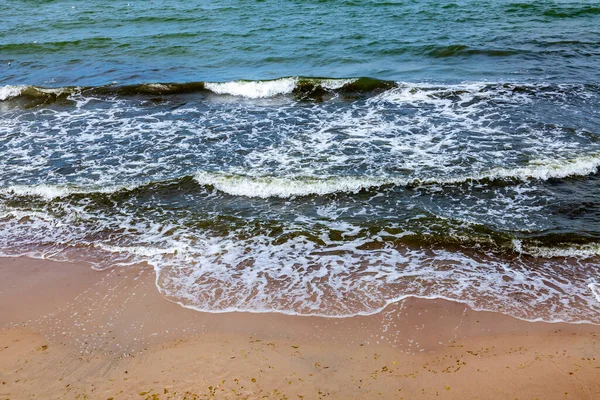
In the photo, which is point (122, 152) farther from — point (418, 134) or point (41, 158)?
point (418, 134)

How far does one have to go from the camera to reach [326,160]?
1012 cm

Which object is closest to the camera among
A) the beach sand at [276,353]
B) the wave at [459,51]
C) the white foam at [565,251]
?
the beach sand at [276,353]

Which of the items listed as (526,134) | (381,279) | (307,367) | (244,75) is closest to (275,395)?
(307,367)

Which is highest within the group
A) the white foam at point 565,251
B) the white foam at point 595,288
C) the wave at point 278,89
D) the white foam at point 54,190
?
the wave at point 278,89

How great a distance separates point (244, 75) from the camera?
15.8 m

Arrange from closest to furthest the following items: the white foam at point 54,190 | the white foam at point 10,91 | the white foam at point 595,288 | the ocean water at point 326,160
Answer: the white foam at point 595,288 → the ocean water at point 326,160 → the white foam at point 54,190 → the white foam at point 10,91

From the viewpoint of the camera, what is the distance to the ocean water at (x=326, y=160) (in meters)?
6.85

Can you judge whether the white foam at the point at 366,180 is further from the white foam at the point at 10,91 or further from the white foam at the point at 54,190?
the white foam at the point at 10,91

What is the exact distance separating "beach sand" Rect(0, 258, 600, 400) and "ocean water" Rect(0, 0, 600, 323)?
35cm

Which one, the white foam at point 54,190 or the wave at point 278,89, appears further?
the wave at point 278,89

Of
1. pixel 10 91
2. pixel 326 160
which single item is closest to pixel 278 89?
pixel 326 160

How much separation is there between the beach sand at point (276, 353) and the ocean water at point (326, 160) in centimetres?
35

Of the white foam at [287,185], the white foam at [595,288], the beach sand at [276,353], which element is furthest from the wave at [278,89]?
the beach sand at [276,353]

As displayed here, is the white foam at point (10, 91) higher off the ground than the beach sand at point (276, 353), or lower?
higher
